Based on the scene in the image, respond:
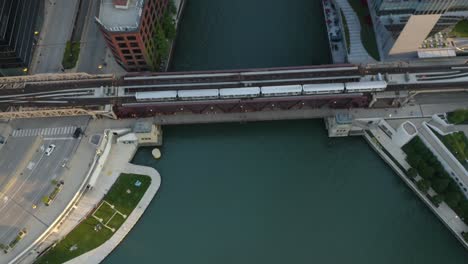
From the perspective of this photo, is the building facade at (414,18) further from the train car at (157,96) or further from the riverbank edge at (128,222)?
the riverbank edge at (128,222)

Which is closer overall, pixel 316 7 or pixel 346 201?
pixel 346 201

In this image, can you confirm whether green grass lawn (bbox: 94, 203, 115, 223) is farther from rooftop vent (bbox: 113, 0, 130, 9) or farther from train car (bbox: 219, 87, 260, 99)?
rooftop vent (bbox: 113, 0, 130, 9)

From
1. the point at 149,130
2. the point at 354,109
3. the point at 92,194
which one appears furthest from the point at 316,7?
the point at 92,194

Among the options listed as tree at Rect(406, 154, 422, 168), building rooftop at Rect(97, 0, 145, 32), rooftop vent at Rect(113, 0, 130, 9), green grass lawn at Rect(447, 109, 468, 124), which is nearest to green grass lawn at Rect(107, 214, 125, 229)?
building rooftop at Rect(97, 0, 145, 32)

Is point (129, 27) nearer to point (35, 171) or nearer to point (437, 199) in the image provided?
point (35, 171)

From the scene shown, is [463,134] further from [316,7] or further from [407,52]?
[316,7]

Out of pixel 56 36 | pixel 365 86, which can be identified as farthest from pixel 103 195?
pixel 365 86
